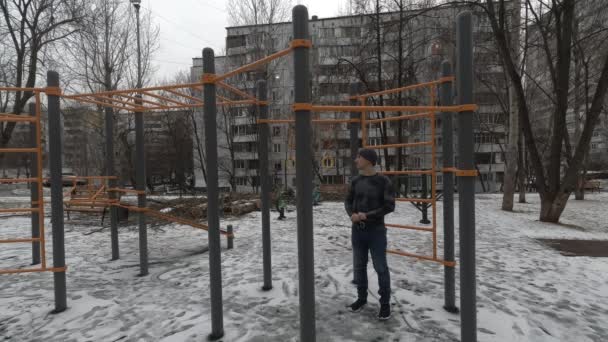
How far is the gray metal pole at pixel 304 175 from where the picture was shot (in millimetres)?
1933

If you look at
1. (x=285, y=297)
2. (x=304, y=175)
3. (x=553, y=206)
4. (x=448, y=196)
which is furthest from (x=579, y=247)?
(x=304, y=175)

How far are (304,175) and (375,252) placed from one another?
1261 millimetres

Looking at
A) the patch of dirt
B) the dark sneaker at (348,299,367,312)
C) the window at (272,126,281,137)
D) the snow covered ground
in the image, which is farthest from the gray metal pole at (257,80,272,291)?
the window at (272,126,281,137)

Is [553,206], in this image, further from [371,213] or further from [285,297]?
[285,297]

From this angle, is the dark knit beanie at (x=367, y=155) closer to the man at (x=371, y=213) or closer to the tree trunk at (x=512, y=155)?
the man at (x=371, y=213)

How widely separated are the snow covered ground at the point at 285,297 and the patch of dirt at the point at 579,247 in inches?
14.9

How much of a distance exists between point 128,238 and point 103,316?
13.3 ft

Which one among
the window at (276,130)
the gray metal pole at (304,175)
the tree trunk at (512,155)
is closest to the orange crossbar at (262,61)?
the gray metal pole at (304,175)

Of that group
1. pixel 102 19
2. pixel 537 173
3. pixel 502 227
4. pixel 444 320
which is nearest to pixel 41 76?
pixel 102 19

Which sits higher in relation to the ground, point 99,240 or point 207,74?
point 207,74

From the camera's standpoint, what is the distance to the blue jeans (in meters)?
2.78

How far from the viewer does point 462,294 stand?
2.19 m

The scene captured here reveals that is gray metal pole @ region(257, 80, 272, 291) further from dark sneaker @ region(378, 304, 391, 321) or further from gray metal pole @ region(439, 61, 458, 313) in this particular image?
gray metal pole @ region(439, 61, 458, 313)

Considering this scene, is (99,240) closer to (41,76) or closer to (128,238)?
(128,238)
